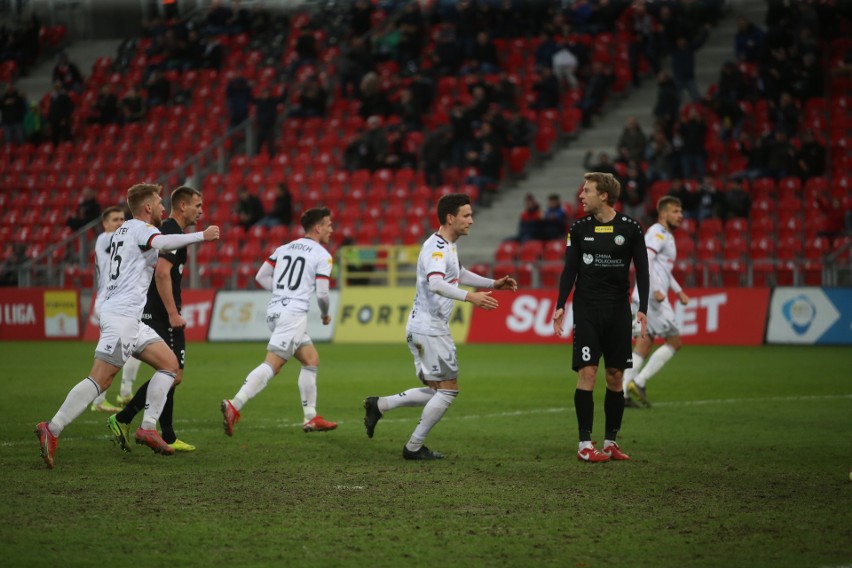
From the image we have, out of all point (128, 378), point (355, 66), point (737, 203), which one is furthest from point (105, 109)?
point (128, 378)

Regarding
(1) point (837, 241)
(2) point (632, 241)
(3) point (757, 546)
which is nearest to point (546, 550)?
(3) point (757, 546)

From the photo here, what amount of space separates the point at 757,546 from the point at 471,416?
655 cm

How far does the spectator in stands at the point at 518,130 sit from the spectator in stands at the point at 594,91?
1.88 metres

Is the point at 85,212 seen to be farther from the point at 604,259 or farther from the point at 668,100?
the point at 604,259

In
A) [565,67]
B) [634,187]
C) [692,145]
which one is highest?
[565,67]

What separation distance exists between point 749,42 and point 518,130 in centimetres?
587

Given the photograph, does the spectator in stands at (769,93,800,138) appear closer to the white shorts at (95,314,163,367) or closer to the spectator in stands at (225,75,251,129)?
the spectator in stands at (225,75,251,129)

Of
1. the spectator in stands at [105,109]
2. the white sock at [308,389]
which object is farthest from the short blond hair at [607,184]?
the spectator in stands at [105,109]

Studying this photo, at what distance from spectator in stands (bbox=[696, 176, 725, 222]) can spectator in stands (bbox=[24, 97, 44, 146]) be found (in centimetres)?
2074

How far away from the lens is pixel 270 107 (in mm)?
32875

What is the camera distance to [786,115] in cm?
2662

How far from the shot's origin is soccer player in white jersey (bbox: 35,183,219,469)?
9516mm

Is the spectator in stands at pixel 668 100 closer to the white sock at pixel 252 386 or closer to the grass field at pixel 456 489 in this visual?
the grass field at pixel 456 489

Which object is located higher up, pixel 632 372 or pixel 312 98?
pixel 312 98
